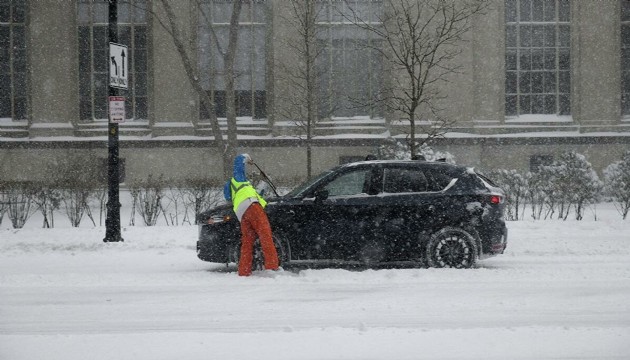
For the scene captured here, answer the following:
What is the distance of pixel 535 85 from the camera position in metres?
27.7

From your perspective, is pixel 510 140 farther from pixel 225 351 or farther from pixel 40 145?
pixel 225 351

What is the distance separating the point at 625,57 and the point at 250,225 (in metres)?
21.1

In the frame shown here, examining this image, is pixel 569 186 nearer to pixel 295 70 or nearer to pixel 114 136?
pixel 114 136

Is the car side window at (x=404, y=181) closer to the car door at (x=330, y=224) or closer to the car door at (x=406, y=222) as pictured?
the car door at (x=406, y=222)

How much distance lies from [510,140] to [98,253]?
16.8 meters

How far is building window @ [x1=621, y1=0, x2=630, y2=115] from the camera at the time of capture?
89.2 feet

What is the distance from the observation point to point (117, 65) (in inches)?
576

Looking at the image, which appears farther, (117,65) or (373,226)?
(117,65)

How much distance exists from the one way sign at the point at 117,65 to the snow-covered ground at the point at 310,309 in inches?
132

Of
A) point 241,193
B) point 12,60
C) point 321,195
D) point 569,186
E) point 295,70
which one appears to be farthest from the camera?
point 12,60

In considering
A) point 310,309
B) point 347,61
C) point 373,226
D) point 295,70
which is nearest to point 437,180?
point 373,226

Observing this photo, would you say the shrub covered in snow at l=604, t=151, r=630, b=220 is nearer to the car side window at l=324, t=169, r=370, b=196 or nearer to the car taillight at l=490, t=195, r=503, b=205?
the car taillight at l=490, t=195, r=503, b=205

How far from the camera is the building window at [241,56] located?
88.4ft

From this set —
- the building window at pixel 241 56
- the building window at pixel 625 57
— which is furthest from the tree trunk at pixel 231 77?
the building window at pixel 625 57
